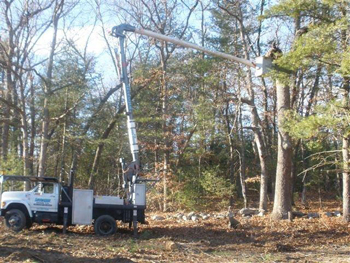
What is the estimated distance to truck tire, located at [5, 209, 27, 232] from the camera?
16.3 metres

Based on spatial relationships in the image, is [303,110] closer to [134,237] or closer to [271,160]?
[271,160]

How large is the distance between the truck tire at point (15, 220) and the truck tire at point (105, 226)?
271 centimetres

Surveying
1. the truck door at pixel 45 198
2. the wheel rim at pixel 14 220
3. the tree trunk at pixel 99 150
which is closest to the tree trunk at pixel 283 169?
the truck door at pixel 45 198

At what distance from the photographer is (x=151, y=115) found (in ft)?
97.8

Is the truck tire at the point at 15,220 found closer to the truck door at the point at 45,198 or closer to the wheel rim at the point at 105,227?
the truck door at the point at 45,198

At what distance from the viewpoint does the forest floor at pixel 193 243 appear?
11617mm

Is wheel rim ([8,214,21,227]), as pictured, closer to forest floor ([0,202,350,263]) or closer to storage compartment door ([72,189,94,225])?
forest floor ([0,202,350,263])

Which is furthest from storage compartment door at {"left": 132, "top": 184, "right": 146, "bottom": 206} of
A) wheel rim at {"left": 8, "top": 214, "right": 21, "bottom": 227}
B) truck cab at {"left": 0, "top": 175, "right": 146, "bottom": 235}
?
wheel rim at {"left": 8, "top": 214, "right": 21, "bottom": 227}

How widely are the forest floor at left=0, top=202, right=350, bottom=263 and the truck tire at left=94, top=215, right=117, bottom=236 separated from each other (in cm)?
30

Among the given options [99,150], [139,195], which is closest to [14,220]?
[139,195]

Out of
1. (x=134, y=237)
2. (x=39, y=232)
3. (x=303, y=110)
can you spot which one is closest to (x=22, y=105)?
(x=39, y=232)

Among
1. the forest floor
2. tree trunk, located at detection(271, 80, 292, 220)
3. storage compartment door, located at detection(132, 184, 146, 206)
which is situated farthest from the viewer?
tree trunk, located at detection(271, 80, 292, 220)

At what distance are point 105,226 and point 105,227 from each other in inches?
1.5

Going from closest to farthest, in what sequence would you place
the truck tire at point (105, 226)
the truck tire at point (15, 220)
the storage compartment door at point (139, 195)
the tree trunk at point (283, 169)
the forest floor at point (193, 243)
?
the forest floor at point (193, 243), the truck tire at point (15, 220), the truck tire at point (105, 226), the storage compartment door at point (139, 195), the tree trunk at point (283, 169)
